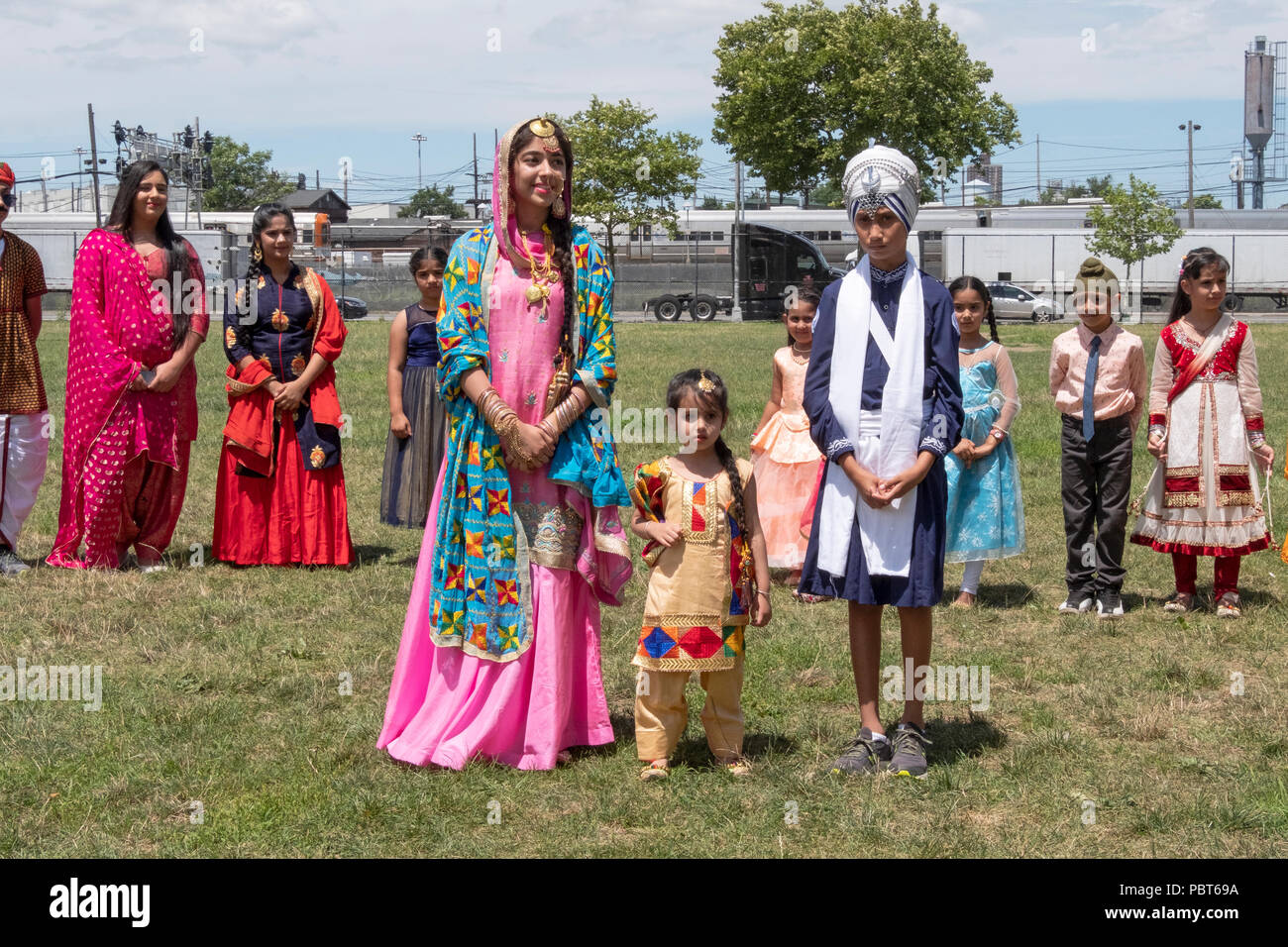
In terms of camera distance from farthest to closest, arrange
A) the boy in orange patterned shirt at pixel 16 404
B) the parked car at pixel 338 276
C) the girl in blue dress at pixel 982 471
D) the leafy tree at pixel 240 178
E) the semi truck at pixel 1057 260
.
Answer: the leafy tree at pixel 240 178
the semi truck at pixel 1057 260
the parked car at pixel 338 276
the boy in orange patterned shirt at pixel 16 404
the girl in blue dress at pixel 982 471

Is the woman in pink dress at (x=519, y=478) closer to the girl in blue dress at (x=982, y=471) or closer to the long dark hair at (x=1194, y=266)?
the girl in blue dress at (x=982, y=471)

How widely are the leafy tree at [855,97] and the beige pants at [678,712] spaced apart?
39603 millimetres

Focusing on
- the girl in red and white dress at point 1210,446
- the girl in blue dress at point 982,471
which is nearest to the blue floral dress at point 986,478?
the girl in blue dress at point 982,471

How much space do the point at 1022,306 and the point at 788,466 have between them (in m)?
34.0

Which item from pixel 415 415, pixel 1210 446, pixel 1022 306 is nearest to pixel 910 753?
pixel 1210 446

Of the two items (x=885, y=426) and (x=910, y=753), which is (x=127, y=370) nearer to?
(x=885, y=426)

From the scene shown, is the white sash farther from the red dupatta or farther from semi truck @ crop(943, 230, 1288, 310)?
semi truck @ crop(943, 230, 1288, 310)

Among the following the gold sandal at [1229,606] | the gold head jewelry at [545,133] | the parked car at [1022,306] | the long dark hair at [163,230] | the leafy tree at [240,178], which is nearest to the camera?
the gold head jewelry at [545,133]

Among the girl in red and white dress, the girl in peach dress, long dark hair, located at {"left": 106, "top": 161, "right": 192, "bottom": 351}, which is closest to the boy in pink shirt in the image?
the girl in red and white dress

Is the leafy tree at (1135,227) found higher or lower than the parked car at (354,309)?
higher

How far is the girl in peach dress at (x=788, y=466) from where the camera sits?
26.2ft

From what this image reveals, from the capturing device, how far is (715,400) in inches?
186

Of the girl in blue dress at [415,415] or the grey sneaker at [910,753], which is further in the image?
the girl in blue dress at [415,415]

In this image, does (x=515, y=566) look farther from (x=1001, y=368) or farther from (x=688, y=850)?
(x=1001, y=368)
